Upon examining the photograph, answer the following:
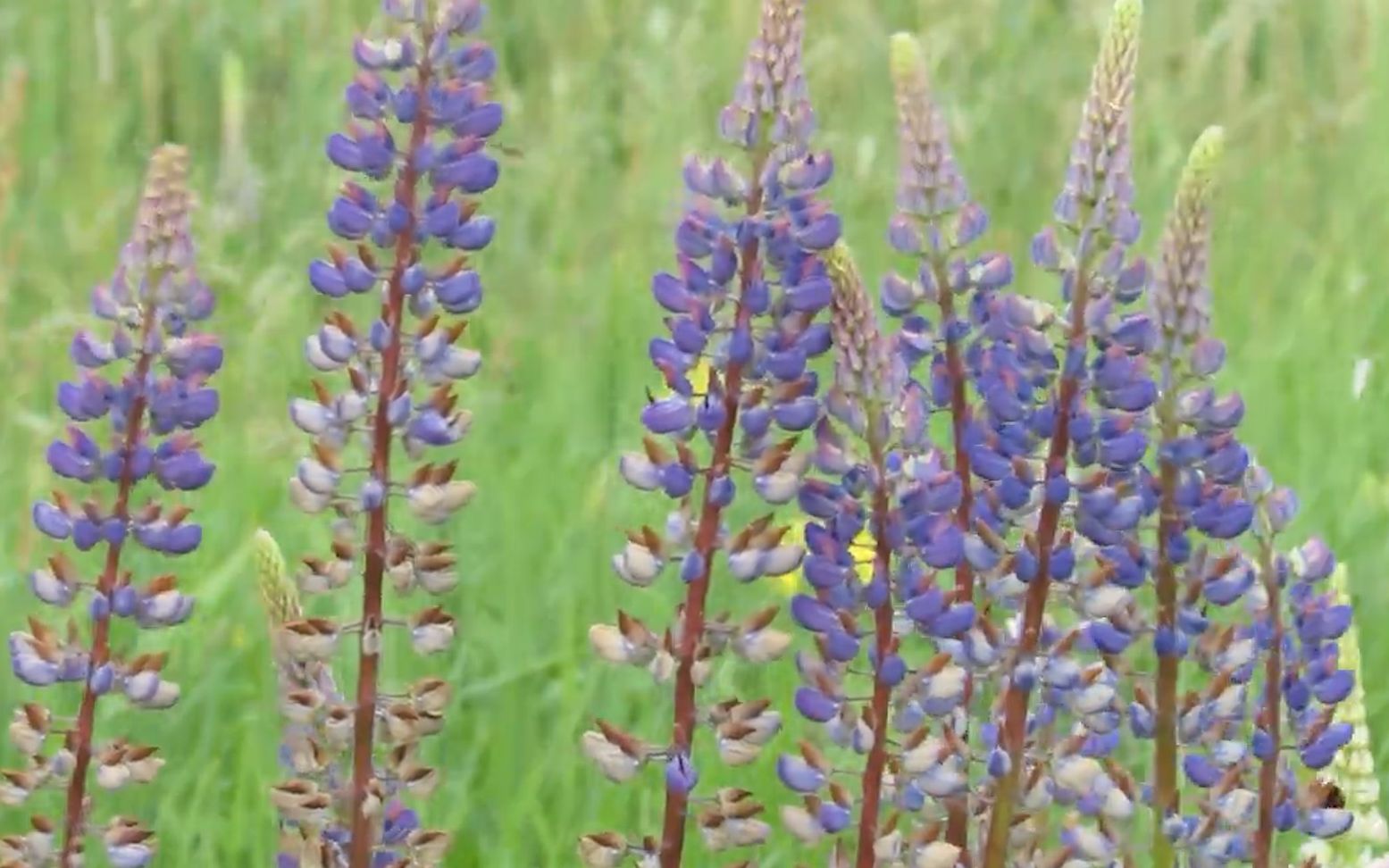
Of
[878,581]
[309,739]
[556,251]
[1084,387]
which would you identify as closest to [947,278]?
[1084,387]

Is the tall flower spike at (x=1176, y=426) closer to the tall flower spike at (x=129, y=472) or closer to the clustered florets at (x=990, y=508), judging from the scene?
the clustered florets at (x=990, y=508)

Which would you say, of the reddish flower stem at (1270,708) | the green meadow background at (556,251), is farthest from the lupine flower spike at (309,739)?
the green meadow background at (556,251)

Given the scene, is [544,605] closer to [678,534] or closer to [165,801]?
[165,801]

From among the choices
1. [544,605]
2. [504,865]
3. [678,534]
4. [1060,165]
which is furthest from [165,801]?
[1060,165]

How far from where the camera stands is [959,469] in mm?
1771

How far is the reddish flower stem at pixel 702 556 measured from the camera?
1.70 meters

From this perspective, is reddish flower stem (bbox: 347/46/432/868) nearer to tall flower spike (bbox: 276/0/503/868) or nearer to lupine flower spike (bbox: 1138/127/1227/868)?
tall flower spike (bbox: 276/0/503/868)

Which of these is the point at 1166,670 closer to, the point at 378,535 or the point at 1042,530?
the point at 1042,530

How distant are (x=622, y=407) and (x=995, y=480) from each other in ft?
8.08

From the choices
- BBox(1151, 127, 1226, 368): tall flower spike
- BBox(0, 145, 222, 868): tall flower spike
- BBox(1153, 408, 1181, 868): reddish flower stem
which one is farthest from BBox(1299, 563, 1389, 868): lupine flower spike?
BBox(0, 145, 222, 868): tall flower spike

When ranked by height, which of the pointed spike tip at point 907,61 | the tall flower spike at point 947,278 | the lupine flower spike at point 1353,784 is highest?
the pointed spike tip at point 907,61

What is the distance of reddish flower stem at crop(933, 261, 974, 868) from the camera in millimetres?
1769

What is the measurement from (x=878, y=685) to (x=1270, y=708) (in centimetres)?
40

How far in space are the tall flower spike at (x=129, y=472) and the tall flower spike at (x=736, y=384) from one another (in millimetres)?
380
